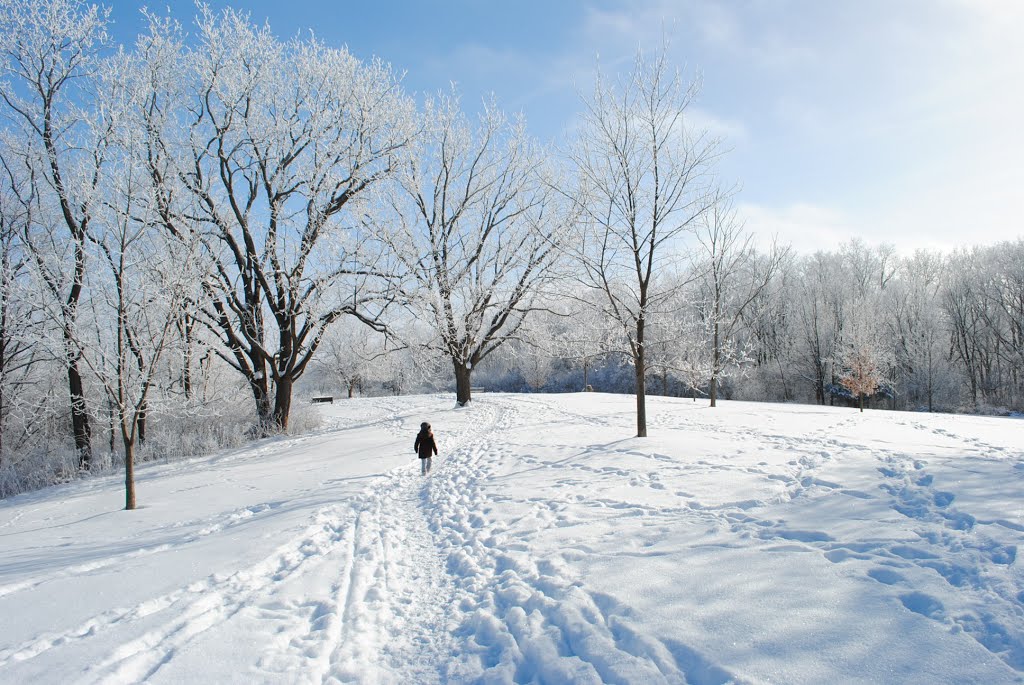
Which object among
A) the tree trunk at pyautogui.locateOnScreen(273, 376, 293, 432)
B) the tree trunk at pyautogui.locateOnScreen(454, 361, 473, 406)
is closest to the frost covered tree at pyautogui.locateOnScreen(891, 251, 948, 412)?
the tree trunk at pyautogui.locateOnScreen(454, 361, 473, 406)

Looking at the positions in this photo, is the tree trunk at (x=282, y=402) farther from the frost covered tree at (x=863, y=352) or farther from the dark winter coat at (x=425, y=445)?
the frost covered tree at (x=863, y=352)

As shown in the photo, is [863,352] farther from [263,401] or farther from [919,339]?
[263,401]

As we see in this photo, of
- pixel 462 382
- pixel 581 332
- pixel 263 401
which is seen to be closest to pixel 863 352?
pixel 581 332

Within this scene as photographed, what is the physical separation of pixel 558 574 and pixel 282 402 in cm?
1415

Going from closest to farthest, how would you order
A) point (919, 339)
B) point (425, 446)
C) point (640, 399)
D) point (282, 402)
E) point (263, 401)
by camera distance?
1. point (425, 446)
2. point (640, 399)
3. point (282, 402)
4. point (263, 401)
5. point (919, 339)

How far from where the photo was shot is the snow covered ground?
3.09 m

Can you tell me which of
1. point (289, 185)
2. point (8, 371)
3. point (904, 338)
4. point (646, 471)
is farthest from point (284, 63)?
point (904, 338)

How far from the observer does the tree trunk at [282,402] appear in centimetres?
1599

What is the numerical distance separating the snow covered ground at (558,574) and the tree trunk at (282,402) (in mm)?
6725

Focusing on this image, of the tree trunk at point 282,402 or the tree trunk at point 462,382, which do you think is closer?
the tree trunk at point 282,402

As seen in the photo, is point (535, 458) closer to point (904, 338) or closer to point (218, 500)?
point (218, 500)

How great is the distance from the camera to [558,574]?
4.48 m

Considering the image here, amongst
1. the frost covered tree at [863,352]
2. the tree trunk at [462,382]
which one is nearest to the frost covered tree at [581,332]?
the tree trunk at [462,382]

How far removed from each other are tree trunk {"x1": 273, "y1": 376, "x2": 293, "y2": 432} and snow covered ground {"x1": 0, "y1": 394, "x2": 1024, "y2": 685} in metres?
6.73
